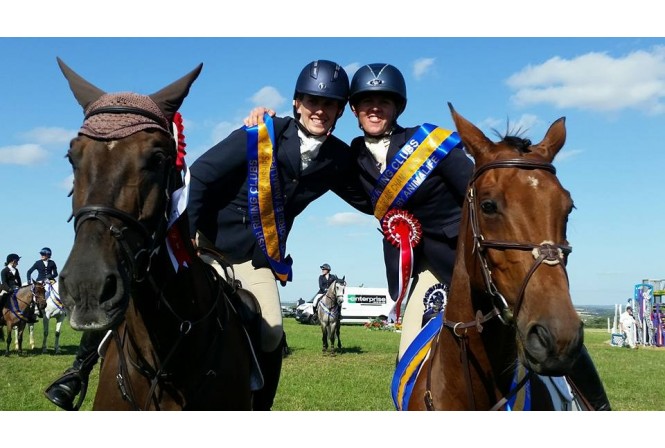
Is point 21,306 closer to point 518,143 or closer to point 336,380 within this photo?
point 336,380

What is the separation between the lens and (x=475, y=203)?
3.66 meters

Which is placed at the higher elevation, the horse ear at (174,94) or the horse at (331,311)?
the horse ear at (174,94)

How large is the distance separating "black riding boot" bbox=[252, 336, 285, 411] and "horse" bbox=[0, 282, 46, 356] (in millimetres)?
20719

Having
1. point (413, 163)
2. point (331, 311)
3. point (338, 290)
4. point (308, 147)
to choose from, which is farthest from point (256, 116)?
point (338, 290)

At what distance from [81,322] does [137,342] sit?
1.07m

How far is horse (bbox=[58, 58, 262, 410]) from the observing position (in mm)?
2867

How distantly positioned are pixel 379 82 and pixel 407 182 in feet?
3.01

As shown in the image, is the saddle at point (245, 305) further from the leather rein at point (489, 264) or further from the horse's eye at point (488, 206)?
the horse's eye at point (488, 206)

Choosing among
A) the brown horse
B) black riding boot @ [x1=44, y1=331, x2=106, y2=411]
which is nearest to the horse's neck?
the brown horse

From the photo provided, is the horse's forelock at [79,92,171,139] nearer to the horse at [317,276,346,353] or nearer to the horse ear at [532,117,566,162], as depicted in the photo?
the horse ear at [532,117,566,162]

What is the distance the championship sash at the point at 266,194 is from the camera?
530 centimetres

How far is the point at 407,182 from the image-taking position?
5156 mm

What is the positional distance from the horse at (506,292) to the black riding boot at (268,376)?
1310 millimetres

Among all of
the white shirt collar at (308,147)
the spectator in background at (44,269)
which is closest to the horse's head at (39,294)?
the spectator in background at (44,269)
